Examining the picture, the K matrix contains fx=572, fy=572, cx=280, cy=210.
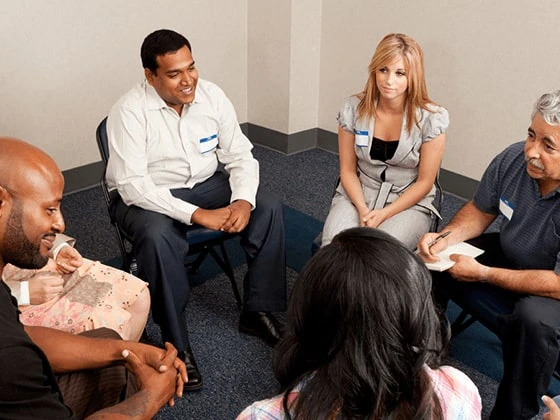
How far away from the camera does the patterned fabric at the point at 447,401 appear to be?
113 cm

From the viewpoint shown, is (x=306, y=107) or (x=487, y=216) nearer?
(x=487, y=216)

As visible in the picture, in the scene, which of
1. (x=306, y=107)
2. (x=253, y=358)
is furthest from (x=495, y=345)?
(x=306, y=107)

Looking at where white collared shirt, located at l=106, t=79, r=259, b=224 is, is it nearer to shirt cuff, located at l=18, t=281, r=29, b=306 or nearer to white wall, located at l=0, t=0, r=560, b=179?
shirt cuff, located at l=18, t=281, r=29, b=306

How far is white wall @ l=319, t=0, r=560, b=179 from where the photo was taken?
136 inches

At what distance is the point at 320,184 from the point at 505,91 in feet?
4.75

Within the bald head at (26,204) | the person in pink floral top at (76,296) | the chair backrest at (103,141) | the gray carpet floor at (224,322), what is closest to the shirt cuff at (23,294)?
the person in pink floral top at (76,296)

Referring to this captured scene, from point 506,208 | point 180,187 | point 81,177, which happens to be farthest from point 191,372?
point 81,177

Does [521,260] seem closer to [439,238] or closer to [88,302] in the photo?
[439,238]

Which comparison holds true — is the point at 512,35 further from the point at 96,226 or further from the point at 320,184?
the point at 96,226

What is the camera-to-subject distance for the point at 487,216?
2428mm

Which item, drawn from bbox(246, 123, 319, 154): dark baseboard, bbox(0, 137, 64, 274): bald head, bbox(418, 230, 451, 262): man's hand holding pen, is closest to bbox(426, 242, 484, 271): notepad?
bbox(418, 230, 451, 262): man's hand holding pen

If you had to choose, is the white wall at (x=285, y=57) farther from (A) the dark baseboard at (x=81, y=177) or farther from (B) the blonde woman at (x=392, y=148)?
(B) the blonde woman at (x=392, y=148)

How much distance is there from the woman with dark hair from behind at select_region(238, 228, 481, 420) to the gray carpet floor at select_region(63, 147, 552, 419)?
128 cm

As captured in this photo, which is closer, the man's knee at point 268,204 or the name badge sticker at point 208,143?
the man's knee at point 268,204
